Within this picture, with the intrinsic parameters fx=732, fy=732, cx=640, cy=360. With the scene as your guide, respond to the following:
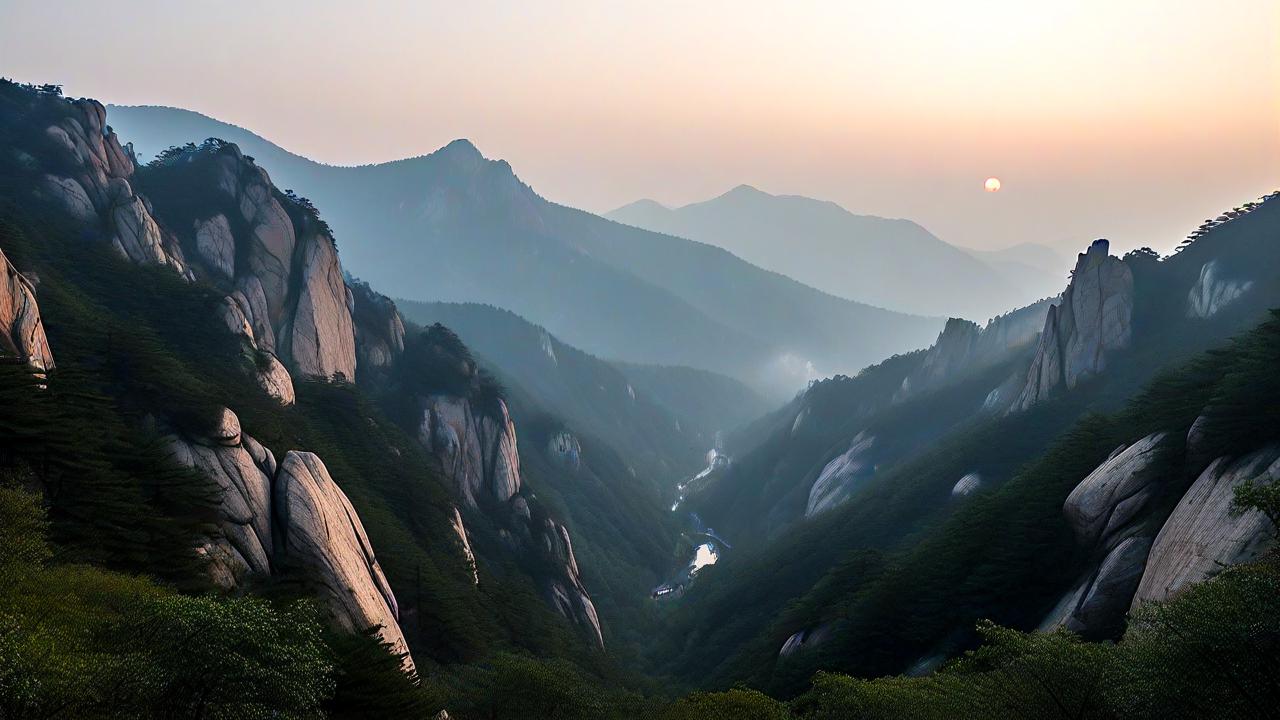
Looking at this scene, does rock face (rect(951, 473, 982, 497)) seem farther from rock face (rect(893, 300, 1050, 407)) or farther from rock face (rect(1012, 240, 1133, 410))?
rock face (rect(893, 300, 1050, 407))

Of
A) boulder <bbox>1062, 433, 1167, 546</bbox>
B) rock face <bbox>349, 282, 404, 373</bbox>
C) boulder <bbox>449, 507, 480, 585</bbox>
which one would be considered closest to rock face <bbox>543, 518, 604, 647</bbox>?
boulder <bbox>449, 507, 480, 585</bbox>

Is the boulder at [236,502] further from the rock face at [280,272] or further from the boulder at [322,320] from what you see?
the boulder at [322,320]

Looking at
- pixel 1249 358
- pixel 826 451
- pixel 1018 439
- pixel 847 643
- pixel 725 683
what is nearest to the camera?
pixel 1249 358

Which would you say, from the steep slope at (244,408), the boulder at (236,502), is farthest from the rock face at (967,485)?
the boulder at (236,502)

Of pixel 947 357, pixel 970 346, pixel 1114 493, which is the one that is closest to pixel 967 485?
pixel 1114 493

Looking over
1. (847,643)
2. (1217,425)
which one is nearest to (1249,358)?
(1217,425)

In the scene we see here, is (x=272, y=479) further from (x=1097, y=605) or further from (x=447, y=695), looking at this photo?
(x=1097, y=605)
